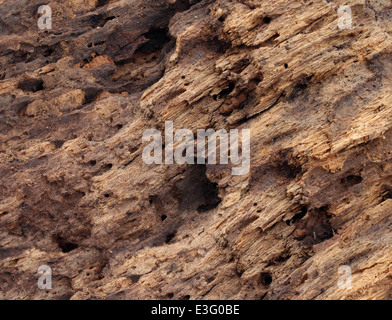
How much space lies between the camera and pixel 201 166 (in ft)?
48.2

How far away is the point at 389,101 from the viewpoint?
536 inches

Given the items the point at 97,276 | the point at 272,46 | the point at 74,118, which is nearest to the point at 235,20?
the point at 272,46

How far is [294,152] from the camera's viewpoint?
1343cm

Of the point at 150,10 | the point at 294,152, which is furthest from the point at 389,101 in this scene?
the point at 150,10

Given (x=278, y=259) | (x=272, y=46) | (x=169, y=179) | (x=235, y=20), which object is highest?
(x=235, y=20)

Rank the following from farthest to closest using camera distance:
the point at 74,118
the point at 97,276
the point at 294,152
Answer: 1. the point at 74,118
2. the point at 97,276
3. the point at 294,152

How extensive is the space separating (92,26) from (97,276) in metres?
7.49

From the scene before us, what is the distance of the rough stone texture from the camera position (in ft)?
44.0

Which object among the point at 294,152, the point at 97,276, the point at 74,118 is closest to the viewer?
the point at 294,152

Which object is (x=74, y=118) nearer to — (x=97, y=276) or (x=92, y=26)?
(x=92, y=26)

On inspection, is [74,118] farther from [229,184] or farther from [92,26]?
[229,184]

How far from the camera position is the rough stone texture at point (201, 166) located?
13414mm

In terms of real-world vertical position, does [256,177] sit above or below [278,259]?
above

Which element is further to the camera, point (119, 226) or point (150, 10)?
point (150, 10)
